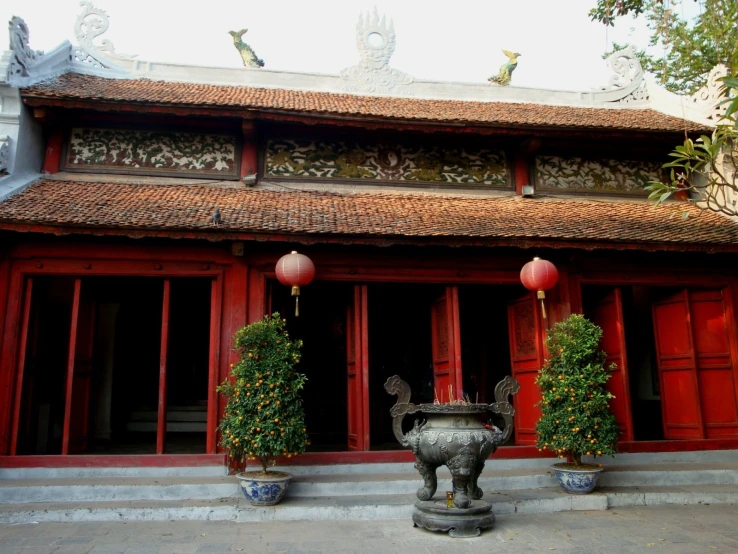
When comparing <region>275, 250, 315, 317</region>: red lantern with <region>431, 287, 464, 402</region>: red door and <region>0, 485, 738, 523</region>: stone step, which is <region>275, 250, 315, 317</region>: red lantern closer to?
<region>431, 287, 464, 402</region>: red door

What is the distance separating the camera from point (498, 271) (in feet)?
24.2

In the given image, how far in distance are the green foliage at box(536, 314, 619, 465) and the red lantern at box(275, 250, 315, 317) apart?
2.72 meters

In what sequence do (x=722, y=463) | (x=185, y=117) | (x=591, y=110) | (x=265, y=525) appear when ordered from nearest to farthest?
(x=265, y=525)
(x=722, y=463)
(x=185, y=117)
(x=591, y=110)

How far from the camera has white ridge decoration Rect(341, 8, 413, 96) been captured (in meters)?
9.74

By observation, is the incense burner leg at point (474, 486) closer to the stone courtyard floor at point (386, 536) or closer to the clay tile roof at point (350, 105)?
the stone courtyard floor at point (386, 536)

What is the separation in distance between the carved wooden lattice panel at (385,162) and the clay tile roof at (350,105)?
0.49 m

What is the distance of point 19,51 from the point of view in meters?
7.66

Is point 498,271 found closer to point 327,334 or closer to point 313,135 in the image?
point 313,135

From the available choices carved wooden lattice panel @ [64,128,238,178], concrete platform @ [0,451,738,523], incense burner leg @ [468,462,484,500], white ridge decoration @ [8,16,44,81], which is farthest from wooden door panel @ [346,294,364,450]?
white ridge decoration @ [8,16,44,81]

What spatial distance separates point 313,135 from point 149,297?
5.06m

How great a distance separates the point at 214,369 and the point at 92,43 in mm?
5943

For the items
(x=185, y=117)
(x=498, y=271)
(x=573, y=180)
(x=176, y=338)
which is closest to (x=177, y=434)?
(x=176, y=338)

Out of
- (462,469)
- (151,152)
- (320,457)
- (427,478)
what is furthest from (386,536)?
(151,152)

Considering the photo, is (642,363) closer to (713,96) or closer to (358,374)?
(713,96)
